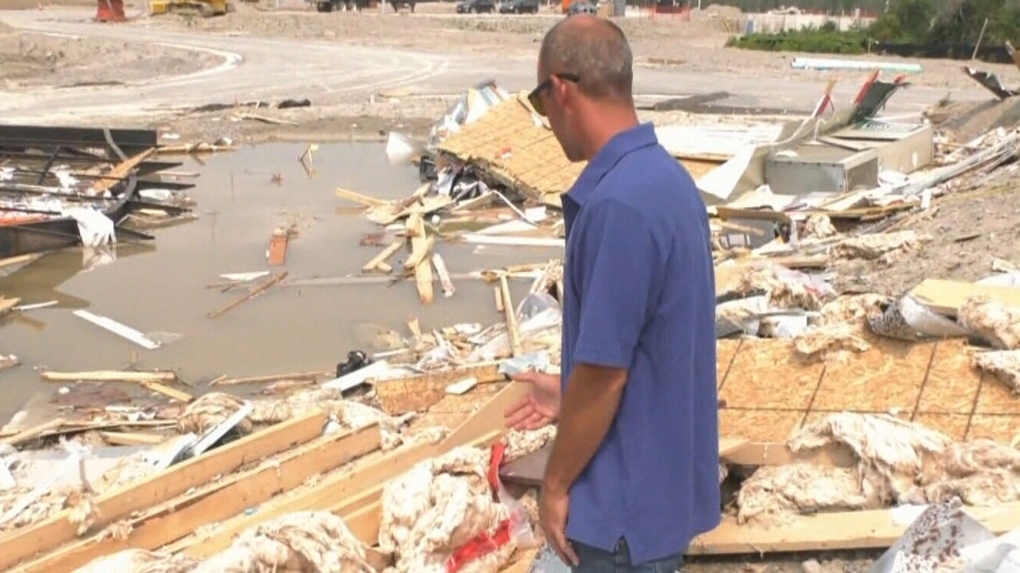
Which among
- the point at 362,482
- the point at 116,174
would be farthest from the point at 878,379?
the point at 116,174

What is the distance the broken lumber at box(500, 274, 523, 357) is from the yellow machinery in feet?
140

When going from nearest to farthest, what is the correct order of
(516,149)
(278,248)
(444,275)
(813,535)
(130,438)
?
(813,535) → (130,438) → (444,275) → (278,248) → (516,149)

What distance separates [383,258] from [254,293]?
1.67 meters

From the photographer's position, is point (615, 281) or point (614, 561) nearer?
point (615, 281)

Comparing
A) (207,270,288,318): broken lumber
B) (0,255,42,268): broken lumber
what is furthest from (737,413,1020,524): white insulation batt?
(0,255,42,268): broken lumber

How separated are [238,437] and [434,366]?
2000 mm

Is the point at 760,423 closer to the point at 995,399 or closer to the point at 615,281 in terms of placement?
the point at 995,399

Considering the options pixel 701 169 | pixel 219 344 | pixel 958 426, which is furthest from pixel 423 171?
pixel 958 426

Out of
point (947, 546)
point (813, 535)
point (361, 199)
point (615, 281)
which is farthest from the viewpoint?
point (361, 199)

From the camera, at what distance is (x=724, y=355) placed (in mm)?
5453

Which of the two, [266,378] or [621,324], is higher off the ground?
[621,324]

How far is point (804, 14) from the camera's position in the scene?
50094 mm

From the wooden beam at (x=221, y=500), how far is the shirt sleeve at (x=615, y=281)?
2.90 m

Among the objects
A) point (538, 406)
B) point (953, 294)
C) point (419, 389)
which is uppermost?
point (538, 406)
